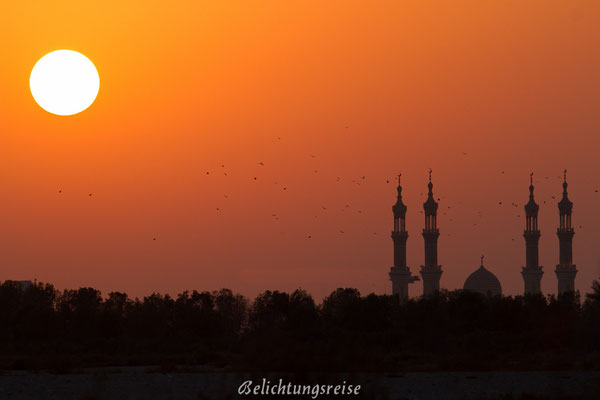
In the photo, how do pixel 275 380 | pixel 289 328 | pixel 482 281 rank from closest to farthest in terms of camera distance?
1. pixel 275 380
2. pixel 289 328
3. pixel 482 281

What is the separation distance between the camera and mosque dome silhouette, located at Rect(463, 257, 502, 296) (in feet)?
491

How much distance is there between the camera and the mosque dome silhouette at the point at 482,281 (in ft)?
491

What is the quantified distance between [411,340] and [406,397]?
34.8 m

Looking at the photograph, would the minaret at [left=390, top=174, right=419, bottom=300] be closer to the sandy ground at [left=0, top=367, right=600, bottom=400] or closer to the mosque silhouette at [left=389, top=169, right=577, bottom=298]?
the mosque silhouette at [left=389, top=169, right=577, bottom=298]

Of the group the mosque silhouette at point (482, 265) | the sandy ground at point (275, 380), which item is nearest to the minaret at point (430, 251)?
the mosque silhouette at point (482, 265)

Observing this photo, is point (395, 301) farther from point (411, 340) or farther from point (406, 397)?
point (406, 397)

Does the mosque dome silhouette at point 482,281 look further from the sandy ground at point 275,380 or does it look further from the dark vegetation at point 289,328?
the sandy ground at point 275,380

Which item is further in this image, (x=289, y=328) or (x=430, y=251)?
(x=430, y=251)

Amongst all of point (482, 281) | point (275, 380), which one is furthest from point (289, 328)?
Answer: point (482, 281)

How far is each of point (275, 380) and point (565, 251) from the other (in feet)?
442

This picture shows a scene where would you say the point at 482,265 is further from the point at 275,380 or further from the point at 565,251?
the point at 275,380

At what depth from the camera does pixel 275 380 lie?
26812 mm

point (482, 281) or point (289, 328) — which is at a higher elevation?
point (482, 281)

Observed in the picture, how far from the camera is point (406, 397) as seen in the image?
100 ft
